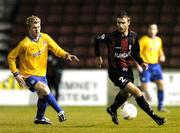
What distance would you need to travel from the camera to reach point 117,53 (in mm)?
10055

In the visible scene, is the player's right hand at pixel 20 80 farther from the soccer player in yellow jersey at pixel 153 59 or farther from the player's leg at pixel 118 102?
the soccer player in yellow jersey at pixel 153 59

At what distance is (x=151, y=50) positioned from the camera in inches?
612

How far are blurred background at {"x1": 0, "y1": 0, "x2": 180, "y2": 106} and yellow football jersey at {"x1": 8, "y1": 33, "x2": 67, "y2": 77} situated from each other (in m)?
11.2

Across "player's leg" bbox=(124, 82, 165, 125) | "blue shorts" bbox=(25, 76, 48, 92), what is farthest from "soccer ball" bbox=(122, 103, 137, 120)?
"blue shorts" bbox=(25, 76, 48, 92)

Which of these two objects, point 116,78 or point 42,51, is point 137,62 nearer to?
point 116,78

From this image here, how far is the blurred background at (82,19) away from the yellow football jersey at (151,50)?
608 centimetres

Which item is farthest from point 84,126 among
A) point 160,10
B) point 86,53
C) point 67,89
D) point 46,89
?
point 160,10

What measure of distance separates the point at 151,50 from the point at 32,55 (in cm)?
567

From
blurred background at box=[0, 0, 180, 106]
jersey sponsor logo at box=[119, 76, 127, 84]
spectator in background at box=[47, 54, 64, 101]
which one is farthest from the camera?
blurred background at box=[0, 0, 180, 106]

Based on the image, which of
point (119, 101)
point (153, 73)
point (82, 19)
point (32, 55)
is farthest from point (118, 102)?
point (82, 19)

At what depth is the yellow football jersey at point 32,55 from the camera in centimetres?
1040

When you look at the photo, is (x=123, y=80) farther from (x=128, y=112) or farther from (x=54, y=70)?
(x=54, y=70)

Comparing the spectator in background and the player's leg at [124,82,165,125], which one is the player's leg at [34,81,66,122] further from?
the spectator in background

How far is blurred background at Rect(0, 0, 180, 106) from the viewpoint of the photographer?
22375 mm
